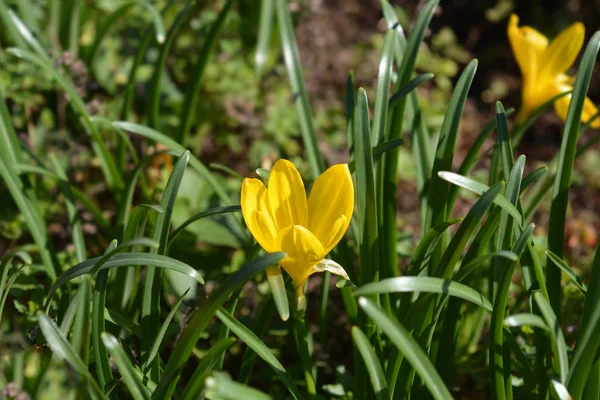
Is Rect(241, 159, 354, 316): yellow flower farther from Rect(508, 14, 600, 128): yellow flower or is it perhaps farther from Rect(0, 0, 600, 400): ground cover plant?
Rect(508, 14, 600, 128): yellow flower

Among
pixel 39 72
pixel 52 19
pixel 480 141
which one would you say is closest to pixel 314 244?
pixel 480 141

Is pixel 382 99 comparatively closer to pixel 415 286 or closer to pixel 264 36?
pixel 415 286

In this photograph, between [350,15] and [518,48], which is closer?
[518,48]

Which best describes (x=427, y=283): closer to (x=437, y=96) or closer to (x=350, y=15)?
(x=437, y=96)

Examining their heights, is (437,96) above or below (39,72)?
below

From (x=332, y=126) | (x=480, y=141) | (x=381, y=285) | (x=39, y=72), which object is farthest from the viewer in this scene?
(x=332, y=126)

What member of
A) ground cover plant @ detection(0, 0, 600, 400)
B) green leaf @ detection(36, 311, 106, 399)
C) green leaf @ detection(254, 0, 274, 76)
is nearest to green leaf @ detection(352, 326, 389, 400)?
ground cover plant @ detection(0, 0, 600, 400)
